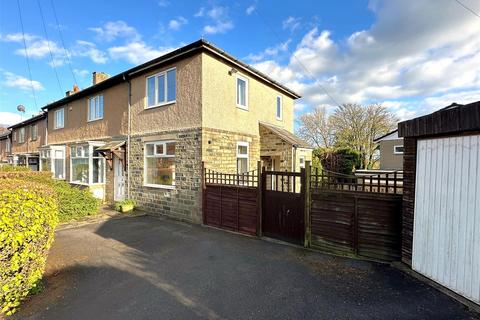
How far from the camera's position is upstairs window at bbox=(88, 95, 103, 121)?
12.9 m

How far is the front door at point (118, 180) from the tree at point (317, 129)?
26790mm

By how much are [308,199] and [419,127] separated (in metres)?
2.80

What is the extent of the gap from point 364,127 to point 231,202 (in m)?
27.2

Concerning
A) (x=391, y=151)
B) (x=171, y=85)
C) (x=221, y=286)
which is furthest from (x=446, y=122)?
(x=391, y=151)

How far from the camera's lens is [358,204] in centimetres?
536

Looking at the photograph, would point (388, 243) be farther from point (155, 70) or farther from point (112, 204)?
point (112, 204)

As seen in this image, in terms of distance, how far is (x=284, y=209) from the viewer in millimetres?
6547

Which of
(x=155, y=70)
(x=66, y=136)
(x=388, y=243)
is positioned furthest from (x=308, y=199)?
(x=66, y=136)

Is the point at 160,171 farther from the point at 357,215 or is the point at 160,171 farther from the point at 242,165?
the point at 357,215

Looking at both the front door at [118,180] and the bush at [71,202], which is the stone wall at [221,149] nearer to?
the bush at [71,202]

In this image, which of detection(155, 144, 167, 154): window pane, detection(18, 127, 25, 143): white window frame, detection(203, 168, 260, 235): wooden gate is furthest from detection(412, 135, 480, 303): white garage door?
detection(18, 127, 25, 143): white window frame

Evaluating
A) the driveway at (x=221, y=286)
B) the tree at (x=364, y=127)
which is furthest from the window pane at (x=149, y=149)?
the tree at (x=364, y=127)

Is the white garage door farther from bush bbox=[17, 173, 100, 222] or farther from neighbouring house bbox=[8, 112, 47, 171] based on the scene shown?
neighbouring house bbox=[8, 112, 47, 171]

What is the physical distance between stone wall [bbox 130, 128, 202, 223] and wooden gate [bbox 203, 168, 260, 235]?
0.39m
